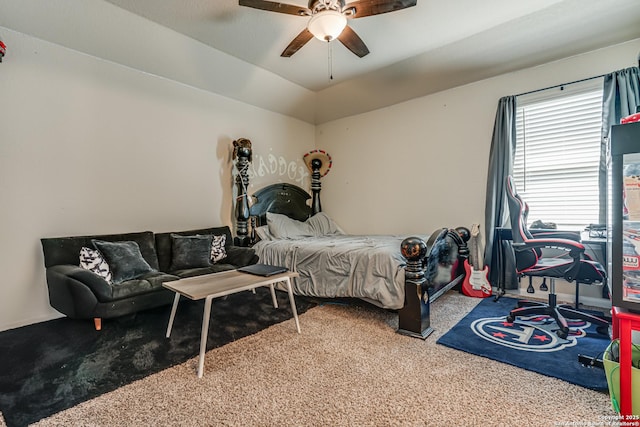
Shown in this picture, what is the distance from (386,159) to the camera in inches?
188

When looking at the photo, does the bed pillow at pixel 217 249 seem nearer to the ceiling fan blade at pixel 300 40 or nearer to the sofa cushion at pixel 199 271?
the sofa cushion at pixel 199 271

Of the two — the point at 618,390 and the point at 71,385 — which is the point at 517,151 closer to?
the point at 618,390

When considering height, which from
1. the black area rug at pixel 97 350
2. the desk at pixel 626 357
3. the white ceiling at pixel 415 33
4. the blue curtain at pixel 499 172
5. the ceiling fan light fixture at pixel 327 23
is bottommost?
the black area rug at pixel 97 350

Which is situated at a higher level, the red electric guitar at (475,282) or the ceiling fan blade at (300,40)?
the ceiling fan blade at (300,40)

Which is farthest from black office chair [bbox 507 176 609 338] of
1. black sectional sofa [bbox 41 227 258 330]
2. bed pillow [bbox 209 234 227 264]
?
bed pillow [bbox 209 234 227 264]

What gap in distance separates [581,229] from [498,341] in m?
1.92

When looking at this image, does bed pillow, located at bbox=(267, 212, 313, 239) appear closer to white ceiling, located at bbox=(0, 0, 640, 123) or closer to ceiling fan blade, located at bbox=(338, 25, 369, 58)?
white ceiling, located at bbox=(0, 0, 640, 123)

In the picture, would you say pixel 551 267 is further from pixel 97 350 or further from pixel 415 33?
pixel 97 350

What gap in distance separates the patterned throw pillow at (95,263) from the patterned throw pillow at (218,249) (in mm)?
A: 1082

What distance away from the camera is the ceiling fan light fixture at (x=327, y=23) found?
2119 millimetres

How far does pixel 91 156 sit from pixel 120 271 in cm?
131

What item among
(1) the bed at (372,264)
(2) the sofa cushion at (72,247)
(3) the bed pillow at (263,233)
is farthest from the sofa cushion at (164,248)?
(1) the bed at (372,264)

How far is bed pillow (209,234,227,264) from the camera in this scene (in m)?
3.65

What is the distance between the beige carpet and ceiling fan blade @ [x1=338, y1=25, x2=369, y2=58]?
2459mm
